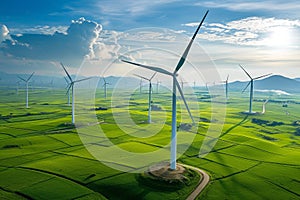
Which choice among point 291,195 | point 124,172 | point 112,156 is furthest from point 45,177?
point 291,195

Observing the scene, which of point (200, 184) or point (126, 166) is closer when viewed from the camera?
point (200, 184)

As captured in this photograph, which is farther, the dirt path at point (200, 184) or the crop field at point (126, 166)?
the crop field at point (126, 166)

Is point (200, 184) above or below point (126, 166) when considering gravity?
below

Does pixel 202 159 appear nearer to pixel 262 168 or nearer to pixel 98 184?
pixel 262 168

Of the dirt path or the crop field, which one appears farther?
the crop field

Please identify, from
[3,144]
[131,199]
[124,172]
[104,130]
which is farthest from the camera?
[104,130]

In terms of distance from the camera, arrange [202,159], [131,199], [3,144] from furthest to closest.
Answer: [3,144] → [202,159] → [131,199]

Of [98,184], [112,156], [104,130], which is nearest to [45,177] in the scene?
[98,184]

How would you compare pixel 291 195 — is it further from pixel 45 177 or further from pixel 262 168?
pixel 45 177

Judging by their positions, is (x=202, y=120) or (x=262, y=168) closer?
(x=262, y=168)
